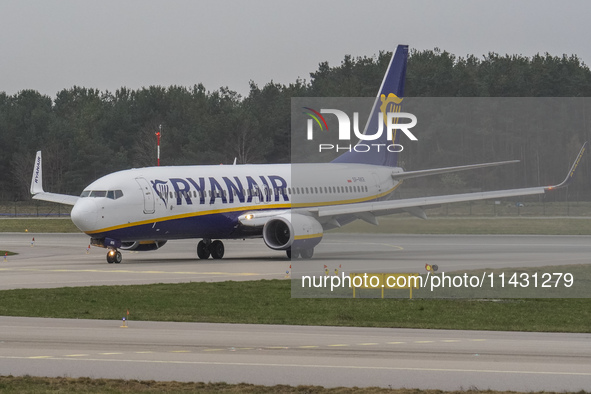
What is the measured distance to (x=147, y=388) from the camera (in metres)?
15.8

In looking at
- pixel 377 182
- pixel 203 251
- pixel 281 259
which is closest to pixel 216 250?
pixel 203 251

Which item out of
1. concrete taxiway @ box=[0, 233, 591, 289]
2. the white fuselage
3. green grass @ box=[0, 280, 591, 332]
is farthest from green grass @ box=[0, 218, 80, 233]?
green grass @ box=[0, 280, 591, 332]

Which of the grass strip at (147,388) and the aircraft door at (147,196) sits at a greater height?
the aircraft door at (147,196)

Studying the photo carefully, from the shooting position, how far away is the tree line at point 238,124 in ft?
120

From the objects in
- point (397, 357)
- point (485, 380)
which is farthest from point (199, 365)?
point (485, 380)

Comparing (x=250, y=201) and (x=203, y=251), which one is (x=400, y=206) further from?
(x=203, y=251)

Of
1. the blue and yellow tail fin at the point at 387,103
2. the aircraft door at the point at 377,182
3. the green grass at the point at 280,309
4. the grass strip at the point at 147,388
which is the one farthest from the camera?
the aircraft door at the point at 377,182

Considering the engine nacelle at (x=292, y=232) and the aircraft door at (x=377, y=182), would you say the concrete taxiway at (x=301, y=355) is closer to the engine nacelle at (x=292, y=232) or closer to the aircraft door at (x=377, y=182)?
the engine nacelle at (x=292, y=232)

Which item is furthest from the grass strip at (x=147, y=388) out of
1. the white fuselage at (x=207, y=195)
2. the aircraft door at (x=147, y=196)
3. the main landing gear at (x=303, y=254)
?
the main landing gear at (x=303, y=254)

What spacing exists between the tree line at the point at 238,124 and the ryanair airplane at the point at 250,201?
218cm

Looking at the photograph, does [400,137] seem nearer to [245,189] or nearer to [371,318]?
[245,189]

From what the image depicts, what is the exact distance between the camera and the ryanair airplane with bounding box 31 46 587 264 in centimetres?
4272

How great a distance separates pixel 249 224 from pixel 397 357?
27602 millimetres

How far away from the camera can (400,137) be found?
46500 millimetres
